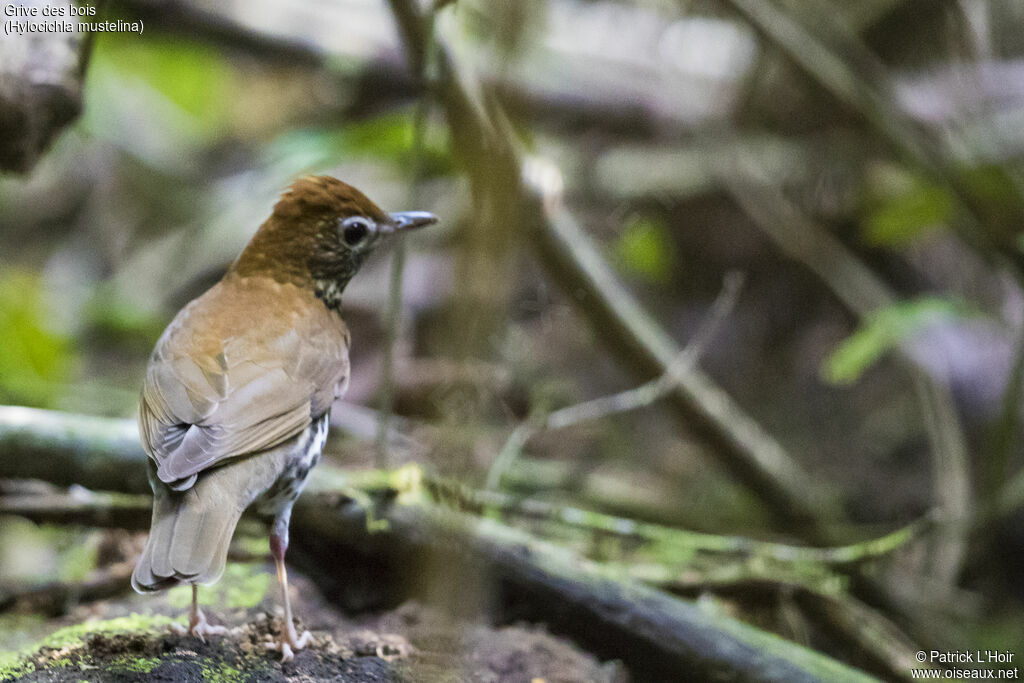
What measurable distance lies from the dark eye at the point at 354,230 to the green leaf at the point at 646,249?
2443 millimetres

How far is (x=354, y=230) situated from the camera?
160 cm

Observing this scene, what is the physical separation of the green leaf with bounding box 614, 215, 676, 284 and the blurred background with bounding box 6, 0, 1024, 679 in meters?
0.05

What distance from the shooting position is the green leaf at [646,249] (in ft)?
13.1

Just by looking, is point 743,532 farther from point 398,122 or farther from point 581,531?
point 398,122

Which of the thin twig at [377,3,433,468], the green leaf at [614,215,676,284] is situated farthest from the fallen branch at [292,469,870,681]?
the green leaf at [614,215,676,284]

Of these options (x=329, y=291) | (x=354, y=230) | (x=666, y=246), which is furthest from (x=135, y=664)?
(x=666, y=246)

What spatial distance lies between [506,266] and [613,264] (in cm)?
306

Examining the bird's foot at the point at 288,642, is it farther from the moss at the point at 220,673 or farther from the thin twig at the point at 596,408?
the thin twig at the point at 596,408

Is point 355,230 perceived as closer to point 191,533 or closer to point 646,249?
point 191,533

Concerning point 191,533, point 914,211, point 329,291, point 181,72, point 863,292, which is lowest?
point 191,533

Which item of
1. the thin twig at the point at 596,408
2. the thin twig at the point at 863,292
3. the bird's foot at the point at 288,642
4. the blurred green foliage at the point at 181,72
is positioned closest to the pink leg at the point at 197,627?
the bird's foot at the point at 288,642

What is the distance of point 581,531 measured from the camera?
245 cm

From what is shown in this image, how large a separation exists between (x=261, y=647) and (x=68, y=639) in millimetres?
374

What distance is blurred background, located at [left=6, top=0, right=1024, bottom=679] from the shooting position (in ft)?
9.02
